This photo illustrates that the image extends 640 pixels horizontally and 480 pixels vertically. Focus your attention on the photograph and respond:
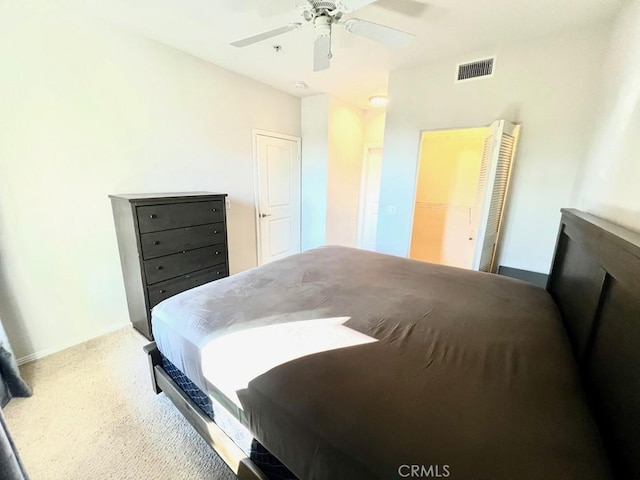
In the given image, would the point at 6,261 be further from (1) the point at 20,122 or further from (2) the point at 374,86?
(2) the point at 374,86

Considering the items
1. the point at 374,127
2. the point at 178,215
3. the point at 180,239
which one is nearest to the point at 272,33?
the point at 178,215

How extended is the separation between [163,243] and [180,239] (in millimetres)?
152

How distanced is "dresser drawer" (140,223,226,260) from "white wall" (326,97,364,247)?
2.04 meters

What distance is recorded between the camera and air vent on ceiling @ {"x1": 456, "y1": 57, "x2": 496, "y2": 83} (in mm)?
2635

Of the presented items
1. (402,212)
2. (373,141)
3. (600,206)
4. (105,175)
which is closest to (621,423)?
(600,206)

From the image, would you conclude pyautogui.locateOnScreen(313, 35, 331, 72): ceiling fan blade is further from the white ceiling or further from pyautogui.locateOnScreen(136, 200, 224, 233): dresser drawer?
pyautogui.locateOnScreen(136, 200, 224, 233): dresser drawer

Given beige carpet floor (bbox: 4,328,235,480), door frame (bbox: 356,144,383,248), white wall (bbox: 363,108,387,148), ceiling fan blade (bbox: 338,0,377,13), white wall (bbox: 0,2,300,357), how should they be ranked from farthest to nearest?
1. door frame (bbox: 356,144,383,248)
2. white wall (bbox: 363,108,387,148)
3. white wall (bbox: 0,2,300,357)
4. ceiling fan blade (bbox: 338,0,377,13)
5. beige carpet floor (bbox: 4,328,235,480)

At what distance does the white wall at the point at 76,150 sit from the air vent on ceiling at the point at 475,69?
2.76 metres

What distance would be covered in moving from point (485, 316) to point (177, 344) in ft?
5.49

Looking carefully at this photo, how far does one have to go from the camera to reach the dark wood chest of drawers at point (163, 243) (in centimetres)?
221

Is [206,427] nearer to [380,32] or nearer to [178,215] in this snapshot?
[178,215]

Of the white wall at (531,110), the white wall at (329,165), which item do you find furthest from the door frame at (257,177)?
the white wall at (531,110)

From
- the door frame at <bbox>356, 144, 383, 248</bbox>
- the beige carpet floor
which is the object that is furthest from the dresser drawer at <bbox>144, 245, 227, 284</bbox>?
the door frame at <bbox>356, 144, 383, 248</bbox>

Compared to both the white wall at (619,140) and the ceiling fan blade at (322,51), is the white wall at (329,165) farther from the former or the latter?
the white wall at (619,140)
